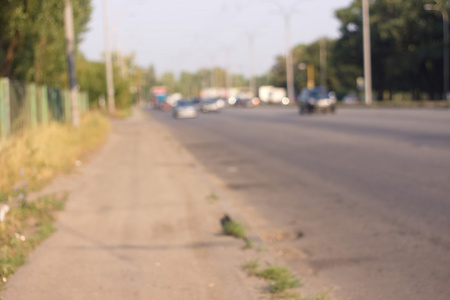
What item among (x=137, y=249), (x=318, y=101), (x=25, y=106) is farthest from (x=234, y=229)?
(x=318, y=101)

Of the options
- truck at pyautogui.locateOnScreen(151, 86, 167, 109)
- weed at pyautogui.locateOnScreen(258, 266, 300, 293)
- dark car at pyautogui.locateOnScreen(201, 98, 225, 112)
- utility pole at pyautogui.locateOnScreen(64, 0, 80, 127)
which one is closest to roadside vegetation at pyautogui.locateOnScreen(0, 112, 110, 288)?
utility pole at pyautogui.locateOnScreen(64, 0, 80, 127)

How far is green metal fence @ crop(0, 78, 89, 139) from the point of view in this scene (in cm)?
1645

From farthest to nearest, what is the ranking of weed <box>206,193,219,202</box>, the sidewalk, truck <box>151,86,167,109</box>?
truck <box>151,86,167,109</box> < weed <box>206,193,219,202</box> < the sidewalk

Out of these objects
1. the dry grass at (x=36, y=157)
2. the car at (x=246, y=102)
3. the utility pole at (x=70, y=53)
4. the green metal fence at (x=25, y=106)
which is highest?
the utility pole at (x=70, y=53)

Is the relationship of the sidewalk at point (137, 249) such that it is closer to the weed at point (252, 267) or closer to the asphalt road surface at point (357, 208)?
the weed at point (252, 267)

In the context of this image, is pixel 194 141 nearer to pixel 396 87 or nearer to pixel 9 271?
pixel 9 271

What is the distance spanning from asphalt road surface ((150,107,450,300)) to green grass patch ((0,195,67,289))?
2629 mm

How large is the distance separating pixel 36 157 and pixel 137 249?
263 inches

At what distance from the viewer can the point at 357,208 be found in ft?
31.8

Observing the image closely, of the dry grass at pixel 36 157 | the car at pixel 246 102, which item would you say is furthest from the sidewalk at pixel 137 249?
the car at pixel 246 102

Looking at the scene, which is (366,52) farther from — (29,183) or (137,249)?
(137,249)

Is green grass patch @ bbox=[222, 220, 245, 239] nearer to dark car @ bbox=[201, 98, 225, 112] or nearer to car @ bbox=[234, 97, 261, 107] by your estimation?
dark car @ bbox=[201, 98, 225, 112]

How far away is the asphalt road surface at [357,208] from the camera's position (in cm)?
636

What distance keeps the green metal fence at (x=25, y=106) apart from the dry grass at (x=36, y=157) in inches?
22.0
